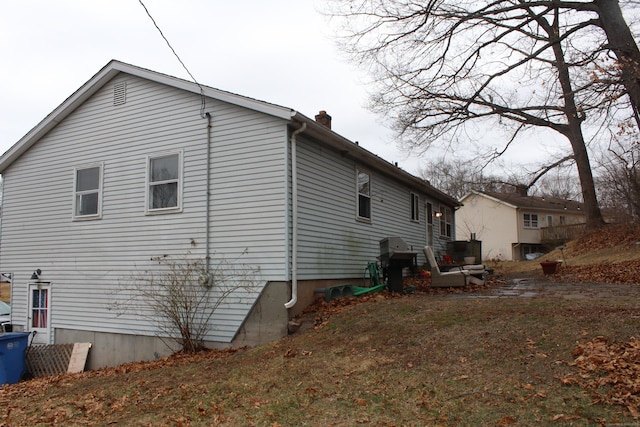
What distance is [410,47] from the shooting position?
1599 cm

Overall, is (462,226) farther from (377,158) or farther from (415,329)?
(415,329)

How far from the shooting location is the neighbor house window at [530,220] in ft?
116

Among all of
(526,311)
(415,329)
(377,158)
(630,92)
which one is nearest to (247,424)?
(415,329)

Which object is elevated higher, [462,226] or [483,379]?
[462,226]

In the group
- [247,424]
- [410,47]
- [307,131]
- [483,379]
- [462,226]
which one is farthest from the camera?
[462,226]

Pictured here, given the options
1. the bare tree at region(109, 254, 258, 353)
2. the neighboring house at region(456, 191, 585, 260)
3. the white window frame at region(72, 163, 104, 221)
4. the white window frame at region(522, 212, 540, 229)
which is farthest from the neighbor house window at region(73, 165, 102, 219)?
the white window frame at region(522, 212, 540, 229)

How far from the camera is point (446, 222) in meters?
21.4

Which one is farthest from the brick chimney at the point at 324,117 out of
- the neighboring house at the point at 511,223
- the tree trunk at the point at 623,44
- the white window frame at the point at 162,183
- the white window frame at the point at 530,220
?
the white window frame at the point at 530,220

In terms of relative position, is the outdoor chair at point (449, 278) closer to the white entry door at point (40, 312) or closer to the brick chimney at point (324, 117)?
the brick chimney at point (324, 117)

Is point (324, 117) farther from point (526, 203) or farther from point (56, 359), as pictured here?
point (526, 203)

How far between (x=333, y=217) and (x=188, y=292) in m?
3.46

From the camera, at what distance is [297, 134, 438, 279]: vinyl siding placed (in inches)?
384

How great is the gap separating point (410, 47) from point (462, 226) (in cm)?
2540

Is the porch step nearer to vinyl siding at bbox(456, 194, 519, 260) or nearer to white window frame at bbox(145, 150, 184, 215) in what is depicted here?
white window frame at bbox(145, 150, 184, 215)
